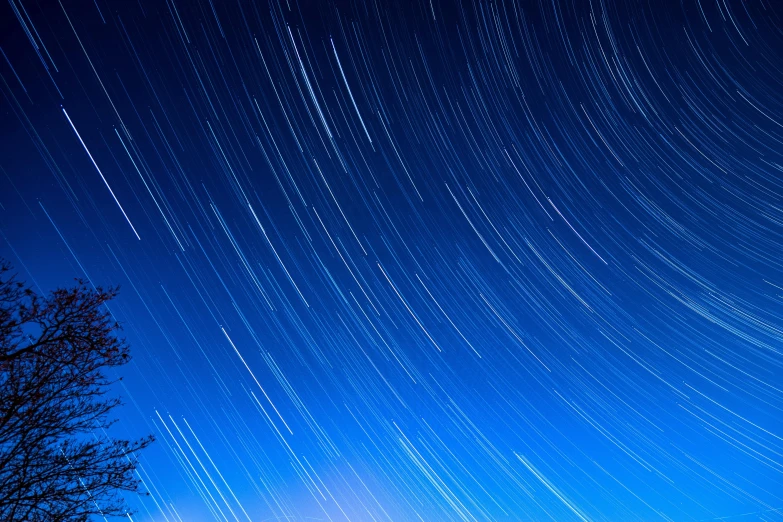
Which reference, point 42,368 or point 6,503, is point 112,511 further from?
point 42,368

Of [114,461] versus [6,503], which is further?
[114,461]

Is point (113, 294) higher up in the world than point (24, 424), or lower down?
higher up

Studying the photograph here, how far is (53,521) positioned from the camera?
429cm

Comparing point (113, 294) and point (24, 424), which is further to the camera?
point (113, 294)

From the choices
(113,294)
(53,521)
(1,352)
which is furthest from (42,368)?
(53,521)

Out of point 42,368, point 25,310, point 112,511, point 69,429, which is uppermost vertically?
point 25,310

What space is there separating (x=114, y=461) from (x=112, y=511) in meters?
0.41

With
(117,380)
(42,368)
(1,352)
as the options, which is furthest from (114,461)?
(1,352)

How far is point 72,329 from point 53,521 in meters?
1.55

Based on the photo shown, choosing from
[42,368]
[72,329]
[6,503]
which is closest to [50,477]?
[6,503]

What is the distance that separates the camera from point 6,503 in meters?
4.21

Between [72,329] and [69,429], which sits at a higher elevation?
[72,329]

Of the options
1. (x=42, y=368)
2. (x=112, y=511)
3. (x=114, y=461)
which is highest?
(x=42, y=368)

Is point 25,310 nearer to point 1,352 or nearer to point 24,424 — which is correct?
point 1,352
